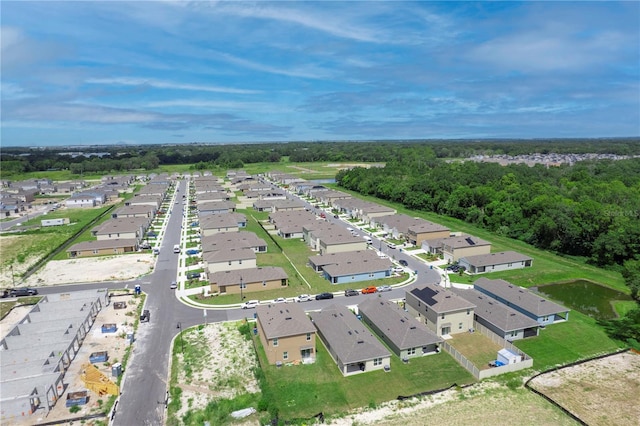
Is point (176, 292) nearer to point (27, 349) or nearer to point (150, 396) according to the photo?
point (27, 349)

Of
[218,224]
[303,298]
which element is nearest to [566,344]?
[303,298]

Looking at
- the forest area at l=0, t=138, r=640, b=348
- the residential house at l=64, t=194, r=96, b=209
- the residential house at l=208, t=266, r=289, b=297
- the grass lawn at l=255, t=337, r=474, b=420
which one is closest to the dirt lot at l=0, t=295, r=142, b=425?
the residential house at l=208, t=266, r=289, b=297

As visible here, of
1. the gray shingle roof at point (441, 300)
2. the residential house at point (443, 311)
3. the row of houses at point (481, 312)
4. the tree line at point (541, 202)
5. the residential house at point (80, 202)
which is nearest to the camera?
the row of houses at point (481, 312)

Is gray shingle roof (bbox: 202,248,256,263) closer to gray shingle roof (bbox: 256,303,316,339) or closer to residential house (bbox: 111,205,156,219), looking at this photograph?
gray shingle roof (bbox: 256,303,316,339)

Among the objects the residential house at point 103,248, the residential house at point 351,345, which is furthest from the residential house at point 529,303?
the residential house at point 103,248

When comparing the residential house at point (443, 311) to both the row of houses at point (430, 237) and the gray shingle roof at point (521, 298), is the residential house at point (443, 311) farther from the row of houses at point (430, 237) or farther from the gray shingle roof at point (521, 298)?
the row of houses at point (430, 237)

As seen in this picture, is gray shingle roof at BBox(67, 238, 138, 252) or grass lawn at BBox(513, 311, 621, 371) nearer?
grass lawn at BBox(513, 311, 621, 371)
